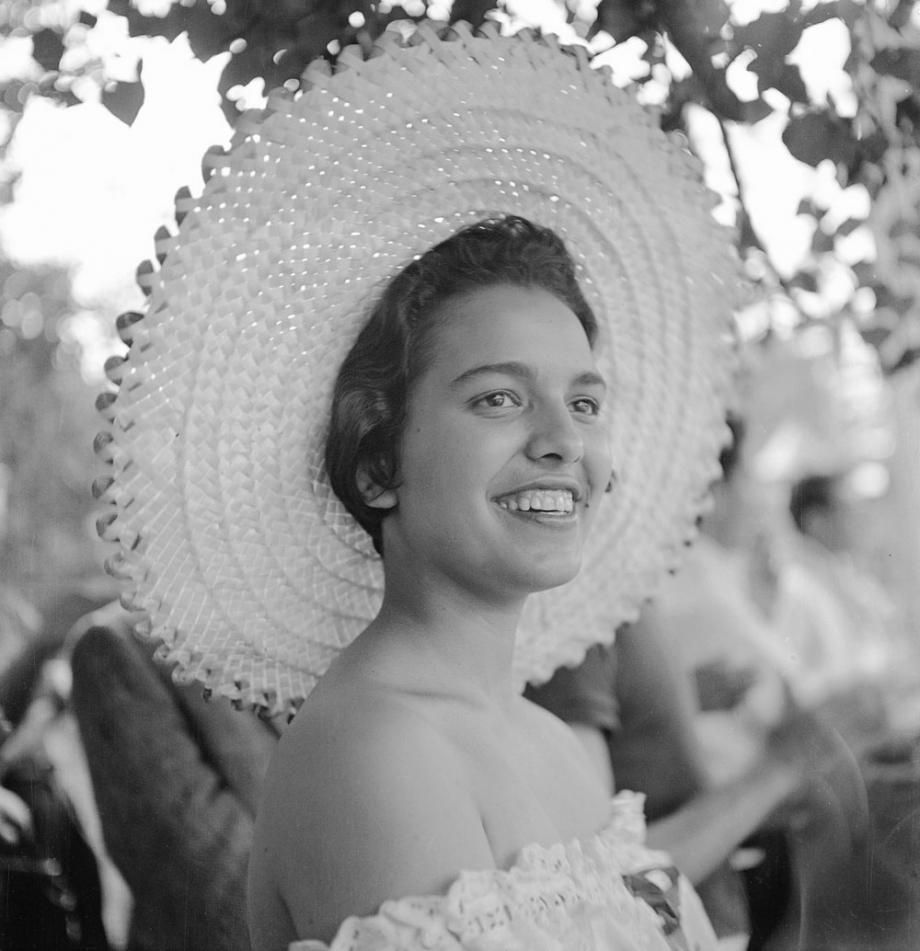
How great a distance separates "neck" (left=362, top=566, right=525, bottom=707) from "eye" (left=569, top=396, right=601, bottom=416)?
252mm

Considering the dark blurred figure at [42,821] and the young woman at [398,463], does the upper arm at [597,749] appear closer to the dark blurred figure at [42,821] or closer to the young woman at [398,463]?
the young woman at [398,463]

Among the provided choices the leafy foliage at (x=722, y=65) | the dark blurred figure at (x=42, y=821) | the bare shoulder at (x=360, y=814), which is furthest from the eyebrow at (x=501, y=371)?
the dark blurred figure at (x=42, y=821)

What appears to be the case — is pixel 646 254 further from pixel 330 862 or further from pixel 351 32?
pixel 330 862

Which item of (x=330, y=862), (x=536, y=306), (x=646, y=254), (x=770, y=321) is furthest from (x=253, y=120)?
(x=770, y=321)

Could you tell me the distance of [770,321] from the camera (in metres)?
2.35

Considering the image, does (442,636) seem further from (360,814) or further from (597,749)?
(597,749)

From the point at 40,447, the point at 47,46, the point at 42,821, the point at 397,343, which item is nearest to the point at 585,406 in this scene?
the point at 397,343

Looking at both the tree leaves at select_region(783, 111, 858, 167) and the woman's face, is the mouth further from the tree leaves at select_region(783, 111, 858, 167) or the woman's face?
the tree leaves at select_region(783, 111, 858, 167)

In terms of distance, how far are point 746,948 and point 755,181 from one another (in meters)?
1.38

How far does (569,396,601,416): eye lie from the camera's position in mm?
1555

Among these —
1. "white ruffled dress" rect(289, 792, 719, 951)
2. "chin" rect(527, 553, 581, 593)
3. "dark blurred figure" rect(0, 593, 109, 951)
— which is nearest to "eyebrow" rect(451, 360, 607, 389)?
"chin" rect(527, 553, 581, 593)

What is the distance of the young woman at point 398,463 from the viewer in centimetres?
132

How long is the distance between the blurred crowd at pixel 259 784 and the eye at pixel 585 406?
58 centimetres

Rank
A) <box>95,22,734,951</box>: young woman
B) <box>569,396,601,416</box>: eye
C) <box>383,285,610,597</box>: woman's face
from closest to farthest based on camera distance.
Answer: <box>95,22,734,951</box>: young woman < <box>383,285,610,597</box>: woman's face < <box>569,396,601,416</box>: eye
